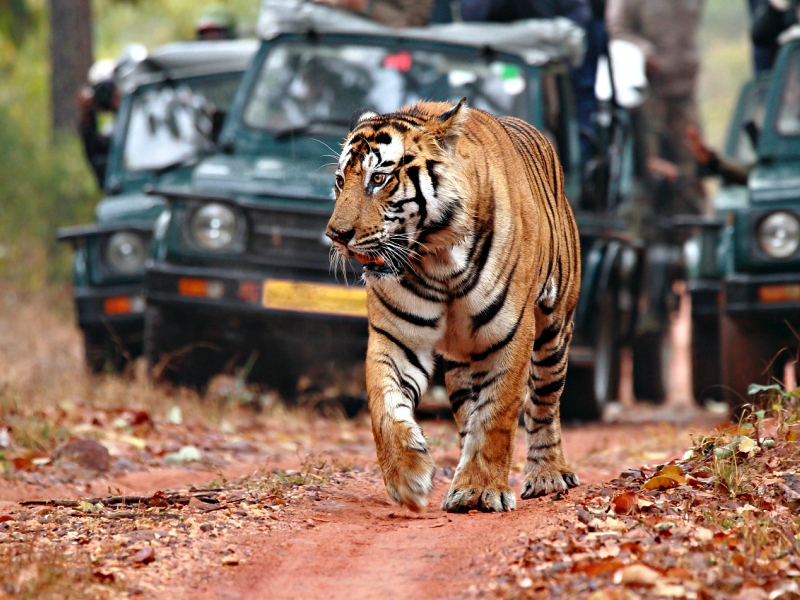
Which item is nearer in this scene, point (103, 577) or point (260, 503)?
point (103, 577)

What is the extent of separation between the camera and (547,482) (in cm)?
504

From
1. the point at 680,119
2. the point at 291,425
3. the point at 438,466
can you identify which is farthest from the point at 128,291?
the point at 680,119

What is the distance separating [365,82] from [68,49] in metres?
9.79

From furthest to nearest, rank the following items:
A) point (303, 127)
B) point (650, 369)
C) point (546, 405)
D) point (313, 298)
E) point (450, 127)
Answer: point (650, 369) → point (303, 127) → point (313, 298) → point (546, 405) → point (450, 127)

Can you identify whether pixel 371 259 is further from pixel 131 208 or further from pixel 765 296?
pixel 131 208

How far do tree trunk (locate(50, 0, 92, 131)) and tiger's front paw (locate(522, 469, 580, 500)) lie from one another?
1295cm

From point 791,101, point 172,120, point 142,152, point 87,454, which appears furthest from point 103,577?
point 142,152

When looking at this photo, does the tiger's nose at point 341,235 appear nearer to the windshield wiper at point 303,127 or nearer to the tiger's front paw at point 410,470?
the tiger's front paw at point 410,470

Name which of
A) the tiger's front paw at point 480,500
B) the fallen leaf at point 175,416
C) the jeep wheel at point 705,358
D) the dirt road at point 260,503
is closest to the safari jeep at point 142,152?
the dirt road at point 260,503

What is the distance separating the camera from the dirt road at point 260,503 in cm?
363

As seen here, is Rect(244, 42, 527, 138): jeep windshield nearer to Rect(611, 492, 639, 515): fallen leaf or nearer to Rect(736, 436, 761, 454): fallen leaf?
Rect(736, 436, 761, 454): fallen leaf

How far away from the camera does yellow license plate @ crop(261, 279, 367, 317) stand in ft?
24.0

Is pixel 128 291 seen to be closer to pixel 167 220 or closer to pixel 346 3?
pixel 167 220

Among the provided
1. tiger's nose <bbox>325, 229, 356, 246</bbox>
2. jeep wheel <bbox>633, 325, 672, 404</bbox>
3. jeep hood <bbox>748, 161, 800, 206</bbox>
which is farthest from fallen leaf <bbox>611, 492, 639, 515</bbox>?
jeep wheel <bbox>633, 325, 672, 404</bbox>
